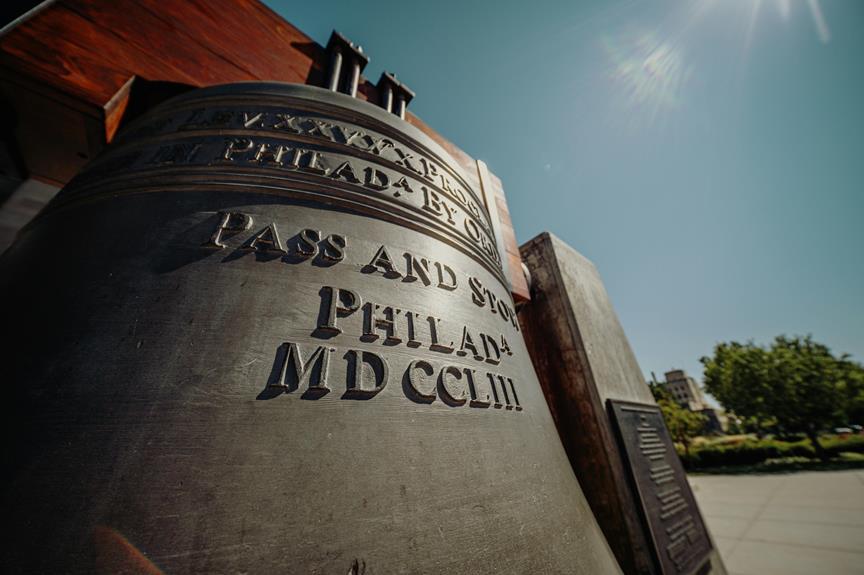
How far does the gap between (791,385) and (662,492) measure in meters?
23.0

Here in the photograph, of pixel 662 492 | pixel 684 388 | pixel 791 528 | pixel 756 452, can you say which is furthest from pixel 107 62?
pixel 684 388

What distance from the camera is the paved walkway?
3.55 meters

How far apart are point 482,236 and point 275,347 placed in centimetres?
113

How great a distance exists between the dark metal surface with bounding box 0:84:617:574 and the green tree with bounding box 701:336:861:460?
81.0ft

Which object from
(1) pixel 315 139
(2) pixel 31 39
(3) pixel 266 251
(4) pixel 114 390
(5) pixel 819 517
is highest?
(2) pixel 31 39

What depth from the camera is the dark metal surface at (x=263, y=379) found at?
535mm

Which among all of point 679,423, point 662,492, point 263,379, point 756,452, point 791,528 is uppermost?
point 679,423

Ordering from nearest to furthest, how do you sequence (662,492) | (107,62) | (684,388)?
(107,62) < (662,492) < (684,388)

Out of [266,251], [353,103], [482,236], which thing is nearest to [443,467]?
[266,251]

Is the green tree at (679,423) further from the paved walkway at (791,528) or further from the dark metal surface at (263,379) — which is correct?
the dark metal surface at (263,379)

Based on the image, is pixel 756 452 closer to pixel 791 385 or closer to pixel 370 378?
pixel 791 385

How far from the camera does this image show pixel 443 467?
0.75 m

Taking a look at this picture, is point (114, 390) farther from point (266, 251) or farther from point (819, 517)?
point (819, 517)

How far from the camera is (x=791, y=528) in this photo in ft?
15.6
